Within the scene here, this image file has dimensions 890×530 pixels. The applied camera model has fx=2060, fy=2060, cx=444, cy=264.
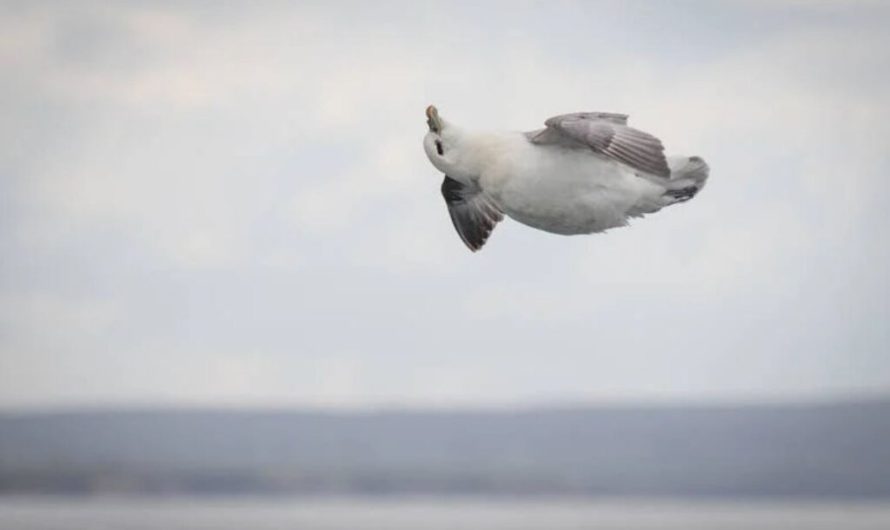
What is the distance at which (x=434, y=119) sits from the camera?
1988 cm

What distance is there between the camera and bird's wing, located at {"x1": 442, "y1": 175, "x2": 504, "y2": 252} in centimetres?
2169

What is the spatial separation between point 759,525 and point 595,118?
130 m

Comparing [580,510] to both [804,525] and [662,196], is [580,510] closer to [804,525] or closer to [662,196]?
[804,525]

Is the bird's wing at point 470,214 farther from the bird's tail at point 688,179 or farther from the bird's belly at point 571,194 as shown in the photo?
the bird's tail at point 688,179

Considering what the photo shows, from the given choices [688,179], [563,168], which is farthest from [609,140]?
[688,179]

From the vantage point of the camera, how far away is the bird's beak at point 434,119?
19.9 metres

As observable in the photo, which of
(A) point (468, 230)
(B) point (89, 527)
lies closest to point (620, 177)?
(A) point (468, 230)

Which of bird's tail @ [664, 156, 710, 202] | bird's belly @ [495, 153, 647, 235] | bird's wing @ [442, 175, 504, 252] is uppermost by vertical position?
bird's wing @ [442, 175, 504, 252]

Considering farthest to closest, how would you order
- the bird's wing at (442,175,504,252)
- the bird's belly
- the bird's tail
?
the bird's wing at (442,175,504,252) < the bird's tail < the bird's belly

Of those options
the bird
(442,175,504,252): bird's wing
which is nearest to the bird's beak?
the bird

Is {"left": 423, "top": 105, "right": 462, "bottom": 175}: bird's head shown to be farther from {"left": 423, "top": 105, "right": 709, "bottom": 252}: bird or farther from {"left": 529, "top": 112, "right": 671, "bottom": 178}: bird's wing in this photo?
{"left": 529, "top": 112, "right": 671, "bottom": 178}: bird's wing

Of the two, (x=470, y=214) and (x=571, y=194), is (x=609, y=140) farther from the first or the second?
(x=470, y=214)

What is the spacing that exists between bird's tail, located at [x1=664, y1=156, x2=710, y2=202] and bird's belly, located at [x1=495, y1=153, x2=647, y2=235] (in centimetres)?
50

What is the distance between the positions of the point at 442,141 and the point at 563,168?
1202 mm
